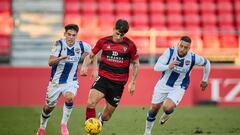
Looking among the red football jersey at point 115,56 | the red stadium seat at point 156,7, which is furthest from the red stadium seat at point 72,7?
the red football jersey at point 115,56

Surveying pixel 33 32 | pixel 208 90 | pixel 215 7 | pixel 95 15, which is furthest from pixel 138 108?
pixel 215 7

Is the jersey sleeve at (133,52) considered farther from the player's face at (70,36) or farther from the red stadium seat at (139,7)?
the red stadium seat at (139,7)

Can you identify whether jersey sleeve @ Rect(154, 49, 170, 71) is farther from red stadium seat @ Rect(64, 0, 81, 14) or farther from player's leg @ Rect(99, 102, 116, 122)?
red stadium seat @ Rect(64, 0, 81, 14)

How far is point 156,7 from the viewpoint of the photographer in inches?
899

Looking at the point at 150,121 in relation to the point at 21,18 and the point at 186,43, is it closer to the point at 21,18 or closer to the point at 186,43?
the point at 186,43

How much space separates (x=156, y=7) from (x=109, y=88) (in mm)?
12254

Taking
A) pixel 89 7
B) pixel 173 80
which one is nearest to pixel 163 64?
A: pixel 173 80

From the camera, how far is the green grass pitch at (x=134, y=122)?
12.7 meters

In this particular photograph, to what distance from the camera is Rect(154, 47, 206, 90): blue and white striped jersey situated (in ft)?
38.4

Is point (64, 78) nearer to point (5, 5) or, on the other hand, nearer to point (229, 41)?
point (5, 5)

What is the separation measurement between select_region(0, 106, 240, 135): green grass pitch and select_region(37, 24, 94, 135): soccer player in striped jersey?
0.73 meters

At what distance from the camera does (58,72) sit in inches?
458

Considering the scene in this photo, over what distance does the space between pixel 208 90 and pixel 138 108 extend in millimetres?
2367

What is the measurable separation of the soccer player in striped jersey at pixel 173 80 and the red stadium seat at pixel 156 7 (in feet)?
35.2
